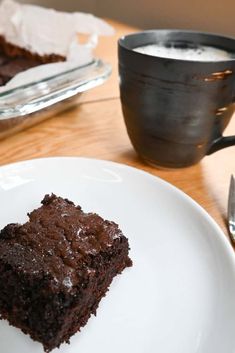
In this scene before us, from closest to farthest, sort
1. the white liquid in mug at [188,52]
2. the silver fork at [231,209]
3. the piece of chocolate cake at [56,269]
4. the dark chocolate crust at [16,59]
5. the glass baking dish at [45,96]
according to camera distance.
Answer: the piece of chocolate cake at [56,269], the silver fork at [231,209], the white liquid in mug at [188,52], the glass baking dish at [45,96], the dark chocolate crust at [16,59]

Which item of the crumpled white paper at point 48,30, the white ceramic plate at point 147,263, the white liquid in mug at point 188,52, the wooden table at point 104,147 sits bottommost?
the wooden table at point 104,147

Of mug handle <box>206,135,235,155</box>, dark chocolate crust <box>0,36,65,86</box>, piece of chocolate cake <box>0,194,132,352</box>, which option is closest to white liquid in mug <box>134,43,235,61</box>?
mug handle <box>206,135,235,155</box>

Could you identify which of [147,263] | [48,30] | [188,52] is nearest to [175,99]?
[188,52]

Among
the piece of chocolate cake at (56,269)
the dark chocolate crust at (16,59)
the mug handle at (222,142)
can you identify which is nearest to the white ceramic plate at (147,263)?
the piece of chocolate cake at (56,269)

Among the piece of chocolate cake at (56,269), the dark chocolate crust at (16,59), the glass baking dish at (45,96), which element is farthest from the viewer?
the dark chocolate crust at (16,59)

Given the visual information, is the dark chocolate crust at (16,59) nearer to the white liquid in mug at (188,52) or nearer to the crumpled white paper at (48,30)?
the crumpled white paper at (48,30)

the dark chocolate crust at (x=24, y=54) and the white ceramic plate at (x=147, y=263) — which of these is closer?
the white ceramic plate at (x=147, y=263)

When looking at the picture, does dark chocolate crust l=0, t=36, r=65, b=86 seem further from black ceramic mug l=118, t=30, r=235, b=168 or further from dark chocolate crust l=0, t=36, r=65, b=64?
black ceramic mug l=118, t=30, r=235, b=168

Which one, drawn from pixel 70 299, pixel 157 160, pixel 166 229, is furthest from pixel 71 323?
pixel 157 160
